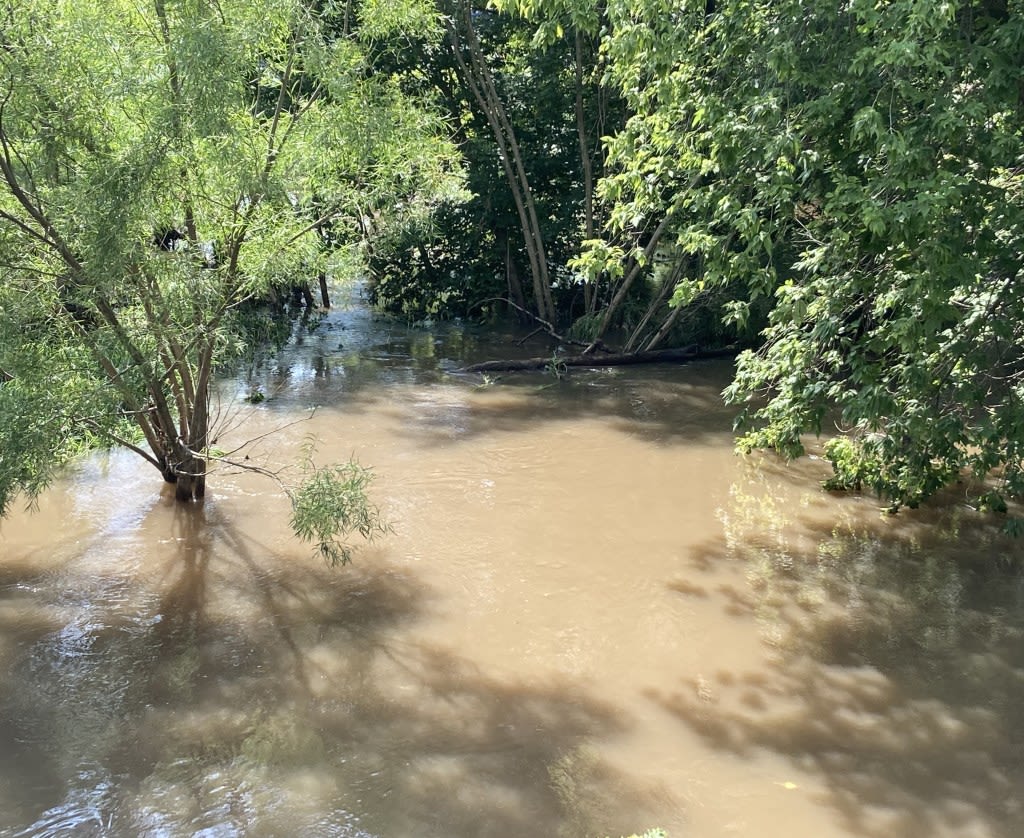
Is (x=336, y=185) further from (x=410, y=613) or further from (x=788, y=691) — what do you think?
(x=788, y=691)

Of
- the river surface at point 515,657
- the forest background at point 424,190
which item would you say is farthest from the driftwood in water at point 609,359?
the forest background at point 424,190

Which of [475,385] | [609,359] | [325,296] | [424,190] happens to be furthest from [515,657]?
[325,296]

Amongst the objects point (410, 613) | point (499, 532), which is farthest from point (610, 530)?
point (410, 613)

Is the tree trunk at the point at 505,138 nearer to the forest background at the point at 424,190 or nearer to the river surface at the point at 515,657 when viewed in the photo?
the river surface at the point at 515,657

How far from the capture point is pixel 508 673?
531 cm

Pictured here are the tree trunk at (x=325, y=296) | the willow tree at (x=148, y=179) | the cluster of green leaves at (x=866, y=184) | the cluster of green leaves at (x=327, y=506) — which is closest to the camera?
the cluster of green leaves at (x=866, y=184)

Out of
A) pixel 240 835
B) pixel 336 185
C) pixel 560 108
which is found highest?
pixel 560 108

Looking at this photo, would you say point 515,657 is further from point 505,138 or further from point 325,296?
point 325,296

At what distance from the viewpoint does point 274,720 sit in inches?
190

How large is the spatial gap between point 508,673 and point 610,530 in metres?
2.16

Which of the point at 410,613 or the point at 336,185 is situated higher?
the point at 336,185

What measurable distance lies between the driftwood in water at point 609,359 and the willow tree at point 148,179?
5777 mm

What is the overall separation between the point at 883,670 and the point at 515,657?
2.05 meters

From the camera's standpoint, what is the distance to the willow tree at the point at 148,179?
209 inches
